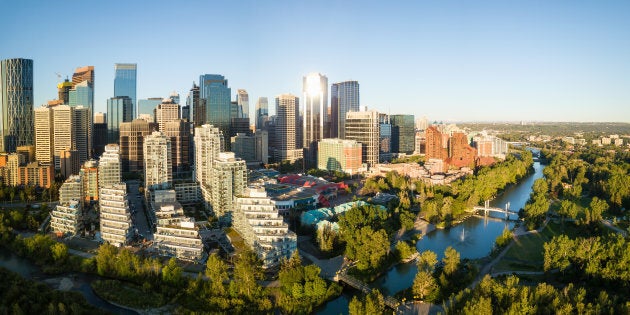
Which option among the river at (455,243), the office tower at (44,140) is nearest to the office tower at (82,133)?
the office tower at (44,140)

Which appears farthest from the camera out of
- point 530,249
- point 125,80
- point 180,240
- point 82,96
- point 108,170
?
point 125,80

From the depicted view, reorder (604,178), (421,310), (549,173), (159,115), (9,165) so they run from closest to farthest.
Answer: (421,310)
(9,165)
(604,178)
(549,173)
(159,115)

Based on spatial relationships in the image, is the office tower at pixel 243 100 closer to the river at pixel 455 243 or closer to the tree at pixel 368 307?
the river at pixel 455 243

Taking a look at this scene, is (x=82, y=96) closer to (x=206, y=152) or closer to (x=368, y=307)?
(x=206, y=152)

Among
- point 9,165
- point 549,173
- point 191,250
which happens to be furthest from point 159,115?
point 549,173

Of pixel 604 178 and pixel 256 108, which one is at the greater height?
pixel 256 108

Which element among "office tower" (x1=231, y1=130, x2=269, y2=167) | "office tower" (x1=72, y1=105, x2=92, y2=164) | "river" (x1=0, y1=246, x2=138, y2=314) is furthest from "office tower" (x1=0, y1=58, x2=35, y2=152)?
"river" (x1=0, y1=246, x2=138, y2=314)

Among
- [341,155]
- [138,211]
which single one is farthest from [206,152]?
[341,155]

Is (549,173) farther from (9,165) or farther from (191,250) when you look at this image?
(9,165)
